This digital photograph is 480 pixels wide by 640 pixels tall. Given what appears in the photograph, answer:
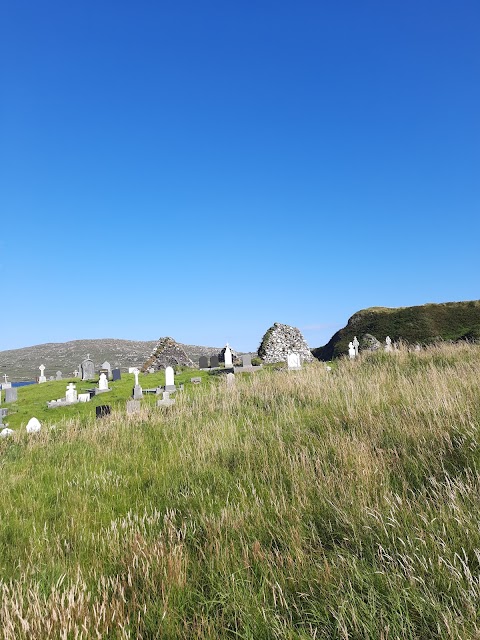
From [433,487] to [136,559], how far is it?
218 cm

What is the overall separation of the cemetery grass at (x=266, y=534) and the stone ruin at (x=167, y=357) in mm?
29347

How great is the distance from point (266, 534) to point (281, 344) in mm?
31465

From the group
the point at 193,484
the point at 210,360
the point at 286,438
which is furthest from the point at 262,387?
the point at 210,360

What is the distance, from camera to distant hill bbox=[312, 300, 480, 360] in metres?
40.7

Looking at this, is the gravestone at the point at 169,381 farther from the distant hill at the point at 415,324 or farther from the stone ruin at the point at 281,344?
the distant hill at the point at 415,324

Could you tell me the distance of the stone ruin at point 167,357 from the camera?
35.3 metres

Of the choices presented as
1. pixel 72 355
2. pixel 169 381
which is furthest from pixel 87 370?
pixel 72 355

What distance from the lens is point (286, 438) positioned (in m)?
5.18

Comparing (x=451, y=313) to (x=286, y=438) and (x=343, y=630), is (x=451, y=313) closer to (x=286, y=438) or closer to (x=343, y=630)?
(x=286, y=438)

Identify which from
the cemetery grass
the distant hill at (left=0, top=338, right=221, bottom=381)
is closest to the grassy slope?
the cemetery grass

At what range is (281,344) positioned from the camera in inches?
1346

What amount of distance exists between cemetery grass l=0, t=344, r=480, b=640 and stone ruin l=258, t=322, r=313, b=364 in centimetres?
2731

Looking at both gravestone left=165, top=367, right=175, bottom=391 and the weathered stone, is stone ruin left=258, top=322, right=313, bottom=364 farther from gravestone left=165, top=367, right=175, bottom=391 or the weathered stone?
gravestone left=165, top=367, right=175, bottom=391

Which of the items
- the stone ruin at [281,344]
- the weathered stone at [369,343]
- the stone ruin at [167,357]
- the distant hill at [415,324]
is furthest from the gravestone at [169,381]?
the distant hill at [415,324]
